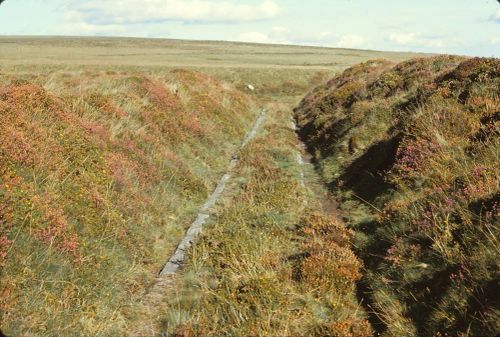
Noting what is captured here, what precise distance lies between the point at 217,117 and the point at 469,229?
1753 cm

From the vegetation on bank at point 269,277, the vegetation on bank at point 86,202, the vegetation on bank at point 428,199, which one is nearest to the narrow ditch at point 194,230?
the vegetation on bank at point 86,202

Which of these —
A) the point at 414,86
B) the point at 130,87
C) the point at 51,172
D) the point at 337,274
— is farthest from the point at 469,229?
the point at 130,87

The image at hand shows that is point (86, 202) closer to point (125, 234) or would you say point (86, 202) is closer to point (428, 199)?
point (125, 234)

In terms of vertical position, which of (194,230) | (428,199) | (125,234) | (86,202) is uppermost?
(428,199)

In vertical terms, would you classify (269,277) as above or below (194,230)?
above

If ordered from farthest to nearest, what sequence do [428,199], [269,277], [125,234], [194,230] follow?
[194,230], [125,234], [428,199], [269,277]

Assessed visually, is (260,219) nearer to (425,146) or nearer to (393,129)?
(425,146)

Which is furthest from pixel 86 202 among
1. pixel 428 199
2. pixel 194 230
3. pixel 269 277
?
pixel 428 199

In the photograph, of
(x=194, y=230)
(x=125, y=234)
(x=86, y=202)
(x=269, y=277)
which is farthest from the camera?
(x=194, y=230)

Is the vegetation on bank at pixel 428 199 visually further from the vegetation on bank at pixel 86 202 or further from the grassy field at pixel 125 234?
the vegetation on bank at pixel 86 202

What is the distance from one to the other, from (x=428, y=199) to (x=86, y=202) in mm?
7426

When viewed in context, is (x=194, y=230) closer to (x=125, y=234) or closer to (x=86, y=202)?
(x=125, y=234)

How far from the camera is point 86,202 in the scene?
9148 millimetres

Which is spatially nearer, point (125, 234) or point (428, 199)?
point (428, 199)
